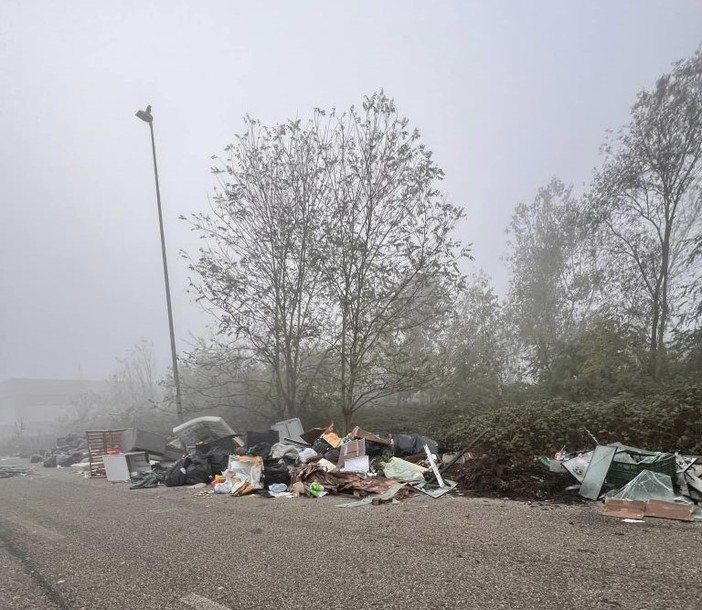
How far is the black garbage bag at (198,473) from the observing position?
10.2 m

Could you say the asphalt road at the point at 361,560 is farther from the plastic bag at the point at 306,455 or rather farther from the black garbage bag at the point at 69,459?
the black garbage bag at the point at 69,459

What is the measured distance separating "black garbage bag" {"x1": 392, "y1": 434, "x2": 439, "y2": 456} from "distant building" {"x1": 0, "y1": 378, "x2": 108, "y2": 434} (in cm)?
5787

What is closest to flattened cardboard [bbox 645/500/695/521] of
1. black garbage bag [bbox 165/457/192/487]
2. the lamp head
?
black garbage bag [bbox 165/457/192/487]

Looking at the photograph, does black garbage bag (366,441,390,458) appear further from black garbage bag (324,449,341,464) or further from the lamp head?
the lamp head

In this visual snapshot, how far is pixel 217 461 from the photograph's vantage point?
10617mm

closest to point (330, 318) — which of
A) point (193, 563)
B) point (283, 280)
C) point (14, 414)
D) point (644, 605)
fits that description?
point (283, 280)

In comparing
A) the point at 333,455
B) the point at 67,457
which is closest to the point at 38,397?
the point at 67,457

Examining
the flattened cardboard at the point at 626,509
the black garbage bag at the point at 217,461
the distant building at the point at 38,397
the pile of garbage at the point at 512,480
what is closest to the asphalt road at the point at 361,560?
the flattened cardboard at the point at 626,509

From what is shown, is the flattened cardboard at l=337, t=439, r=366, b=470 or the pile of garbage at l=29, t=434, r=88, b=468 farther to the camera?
the pile of garbage at l=29, t=434, r=88, b=468

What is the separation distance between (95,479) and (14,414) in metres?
63.9

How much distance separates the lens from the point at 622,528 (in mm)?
4781

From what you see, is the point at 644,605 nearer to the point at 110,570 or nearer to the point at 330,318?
the point at 110,570

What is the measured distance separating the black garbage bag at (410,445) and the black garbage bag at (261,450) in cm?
297

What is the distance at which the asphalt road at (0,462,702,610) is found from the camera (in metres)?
3.24
